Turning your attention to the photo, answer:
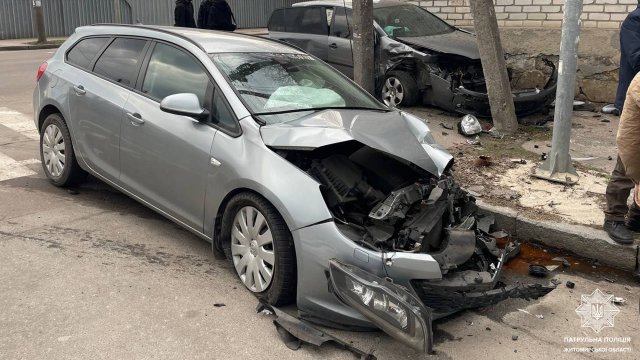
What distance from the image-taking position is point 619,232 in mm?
4430

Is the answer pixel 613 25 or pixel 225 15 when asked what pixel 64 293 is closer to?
pixel 225 15

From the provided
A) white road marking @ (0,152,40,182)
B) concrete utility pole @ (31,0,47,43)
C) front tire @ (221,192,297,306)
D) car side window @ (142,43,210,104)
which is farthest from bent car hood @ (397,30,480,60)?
concrete utility pole @ (31,0,47,43)

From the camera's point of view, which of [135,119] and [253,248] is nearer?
[253,248]

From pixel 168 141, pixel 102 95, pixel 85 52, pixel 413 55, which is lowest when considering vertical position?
pixel 168 141

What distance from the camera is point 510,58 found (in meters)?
10.4

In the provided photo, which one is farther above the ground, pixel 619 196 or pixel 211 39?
pixel 211 39

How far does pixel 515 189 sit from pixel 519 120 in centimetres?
322

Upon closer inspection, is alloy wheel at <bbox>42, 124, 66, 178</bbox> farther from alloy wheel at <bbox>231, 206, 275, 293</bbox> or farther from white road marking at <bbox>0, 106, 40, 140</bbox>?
alloy wheel at <bbox>231, 206, 275, 293</bbox>

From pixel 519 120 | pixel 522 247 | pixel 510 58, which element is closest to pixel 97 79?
pixel 522 247

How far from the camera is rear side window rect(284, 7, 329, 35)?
10039mm

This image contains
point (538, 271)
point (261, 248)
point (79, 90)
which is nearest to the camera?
point (261, 248)

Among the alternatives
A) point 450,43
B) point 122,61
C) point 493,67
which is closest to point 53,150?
point 122,61

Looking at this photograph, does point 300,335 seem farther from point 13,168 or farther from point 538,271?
point 13,168

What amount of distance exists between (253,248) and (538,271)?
6.99 feet
